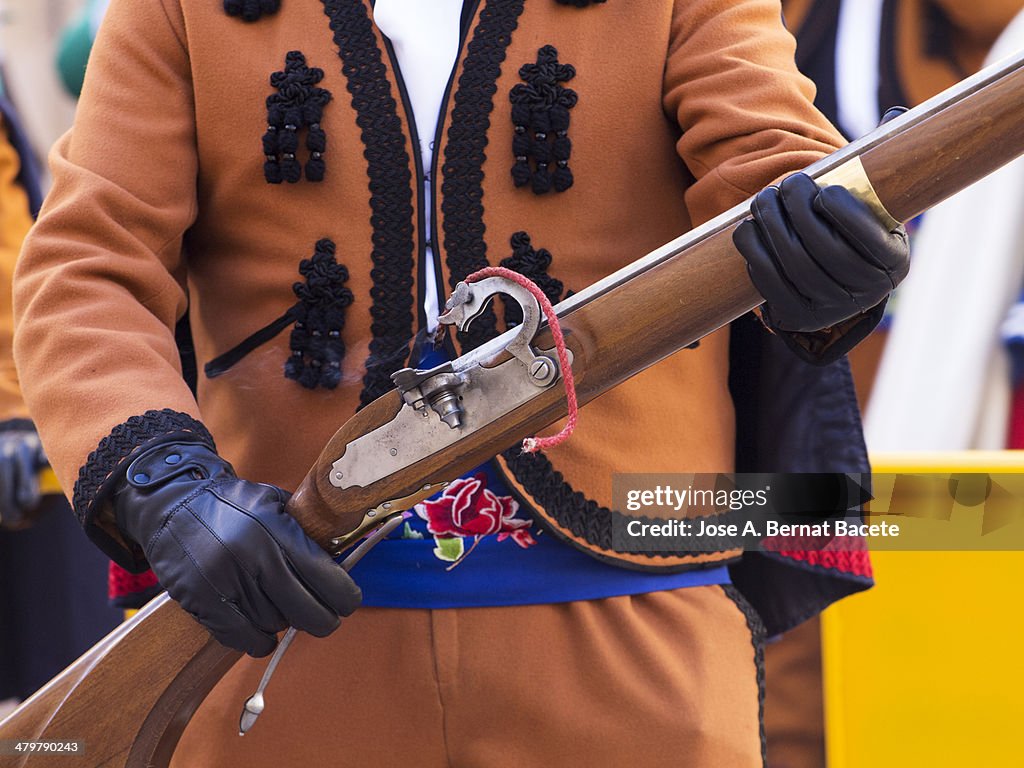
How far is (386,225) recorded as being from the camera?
1517 mm

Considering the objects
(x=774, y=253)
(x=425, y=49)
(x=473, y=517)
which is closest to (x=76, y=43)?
(x=425, y=49)

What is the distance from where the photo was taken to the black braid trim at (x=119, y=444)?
1.37 metres

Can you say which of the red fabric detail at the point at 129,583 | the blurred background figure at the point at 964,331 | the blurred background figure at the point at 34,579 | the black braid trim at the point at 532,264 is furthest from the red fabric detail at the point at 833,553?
the blurred background figure at the point at 34,579

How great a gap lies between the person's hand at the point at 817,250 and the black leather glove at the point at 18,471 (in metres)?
2.21

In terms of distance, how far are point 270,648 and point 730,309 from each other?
1.96 ft

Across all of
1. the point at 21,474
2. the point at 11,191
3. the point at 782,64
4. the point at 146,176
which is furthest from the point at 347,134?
the point at 11,191

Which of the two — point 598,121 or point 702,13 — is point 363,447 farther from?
point 702,13

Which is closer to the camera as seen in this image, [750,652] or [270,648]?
[270,648]

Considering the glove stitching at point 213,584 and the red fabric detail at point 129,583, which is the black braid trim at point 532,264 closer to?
the glove stitching at point 213,584

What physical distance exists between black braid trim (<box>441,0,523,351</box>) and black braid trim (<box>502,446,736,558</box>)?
0.15 metres

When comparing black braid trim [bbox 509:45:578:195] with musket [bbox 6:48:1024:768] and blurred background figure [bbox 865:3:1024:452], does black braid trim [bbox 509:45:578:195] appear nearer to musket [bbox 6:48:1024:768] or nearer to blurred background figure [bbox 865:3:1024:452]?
musket [bbox 6:48:1024:768]

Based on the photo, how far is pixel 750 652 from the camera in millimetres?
1561

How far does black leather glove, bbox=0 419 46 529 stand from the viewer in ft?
9.63

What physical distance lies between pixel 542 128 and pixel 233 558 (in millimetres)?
611
